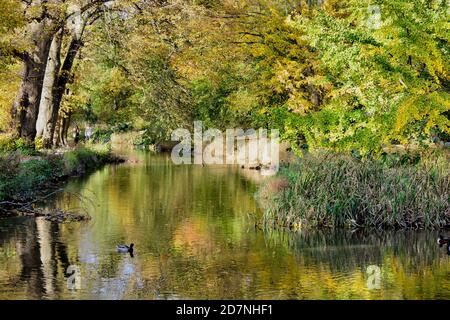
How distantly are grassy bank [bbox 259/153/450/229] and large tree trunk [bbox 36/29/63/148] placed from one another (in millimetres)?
Result: 16976

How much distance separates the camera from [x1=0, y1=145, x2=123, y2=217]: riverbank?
19684 millimetres

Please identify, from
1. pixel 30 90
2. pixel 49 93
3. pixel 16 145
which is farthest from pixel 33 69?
pixel 16 145

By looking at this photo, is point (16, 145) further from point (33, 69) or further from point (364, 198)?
point (364, 198)

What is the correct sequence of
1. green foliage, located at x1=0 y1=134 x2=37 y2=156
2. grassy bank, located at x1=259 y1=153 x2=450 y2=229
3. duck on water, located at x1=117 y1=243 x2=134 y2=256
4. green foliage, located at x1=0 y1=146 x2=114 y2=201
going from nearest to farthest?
duck on water, located at x1=117 y1=243 x2=134 y2=256 < grassy bank, located at x1=259 y1=153 x2=450 y2=229 < green foliage, located at x1=0 y1=146 x2=114 y2=201 < green foliage, located at x1=0 y1=134 x2=37 y2=156

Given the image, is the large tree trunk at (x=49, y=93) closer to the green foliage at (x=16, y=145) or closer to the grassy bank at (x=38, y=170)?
the grassy bank at (x=38, y=170)

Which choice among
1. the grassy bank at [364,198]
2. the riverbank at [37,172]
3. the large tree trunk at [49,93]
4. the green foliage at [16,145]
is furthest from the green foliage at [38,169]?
the grassy bank at [364,198]

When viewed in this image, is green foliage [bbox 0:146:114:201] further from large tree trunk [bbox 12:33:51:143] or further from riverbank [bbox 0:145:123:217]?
large tree trunk [bbox 12:33:51:143]

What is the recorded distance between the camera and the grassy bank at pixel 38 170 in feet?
65.6

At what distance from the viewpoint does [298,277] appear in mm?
12562

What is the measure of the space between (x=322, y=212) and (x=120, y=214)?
5.79 m

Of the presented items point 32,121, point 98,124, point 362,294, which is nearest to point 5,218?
point 362,294

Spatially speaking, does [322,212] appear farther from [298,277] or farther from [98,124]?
[98,124]

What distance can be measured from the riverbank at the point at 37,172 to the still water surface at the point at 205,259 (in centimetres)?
111

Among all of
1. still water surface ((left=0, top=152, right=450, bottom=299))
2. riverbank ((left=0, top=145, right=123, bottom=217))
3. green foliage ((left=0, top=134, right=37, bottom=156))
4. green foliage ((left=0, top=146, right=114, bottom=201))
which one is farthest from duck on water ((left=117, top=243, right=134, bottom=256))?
green foliage ((left=0, top=134, right=37, bottom=156))
